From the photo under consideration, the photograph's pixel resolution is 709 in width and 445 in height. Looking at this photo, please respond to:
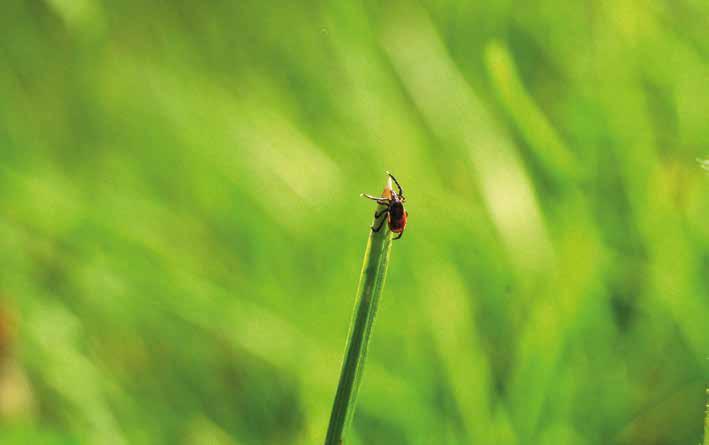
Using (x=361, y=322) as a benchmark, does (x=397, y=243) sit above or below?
above

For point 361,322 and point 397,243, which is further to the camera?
point 397,243

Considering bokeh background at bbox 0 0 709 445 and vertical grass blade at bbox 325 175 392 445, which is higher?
bokeh background at bbox 0 0 709 445

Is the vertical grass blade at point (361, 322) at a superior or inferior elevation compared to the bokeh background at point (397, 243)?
inferior

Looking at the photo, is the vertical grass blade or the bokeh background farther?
the bokeh background

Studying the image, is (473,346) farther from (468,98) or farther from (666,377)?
(468,98)

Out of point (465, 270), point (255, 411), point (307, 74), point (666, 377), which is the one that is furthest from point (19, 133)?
point (666, 377)

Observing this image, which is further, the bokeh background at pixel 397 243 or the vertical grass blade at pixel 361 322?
the bokeh background at pixel 397 243
